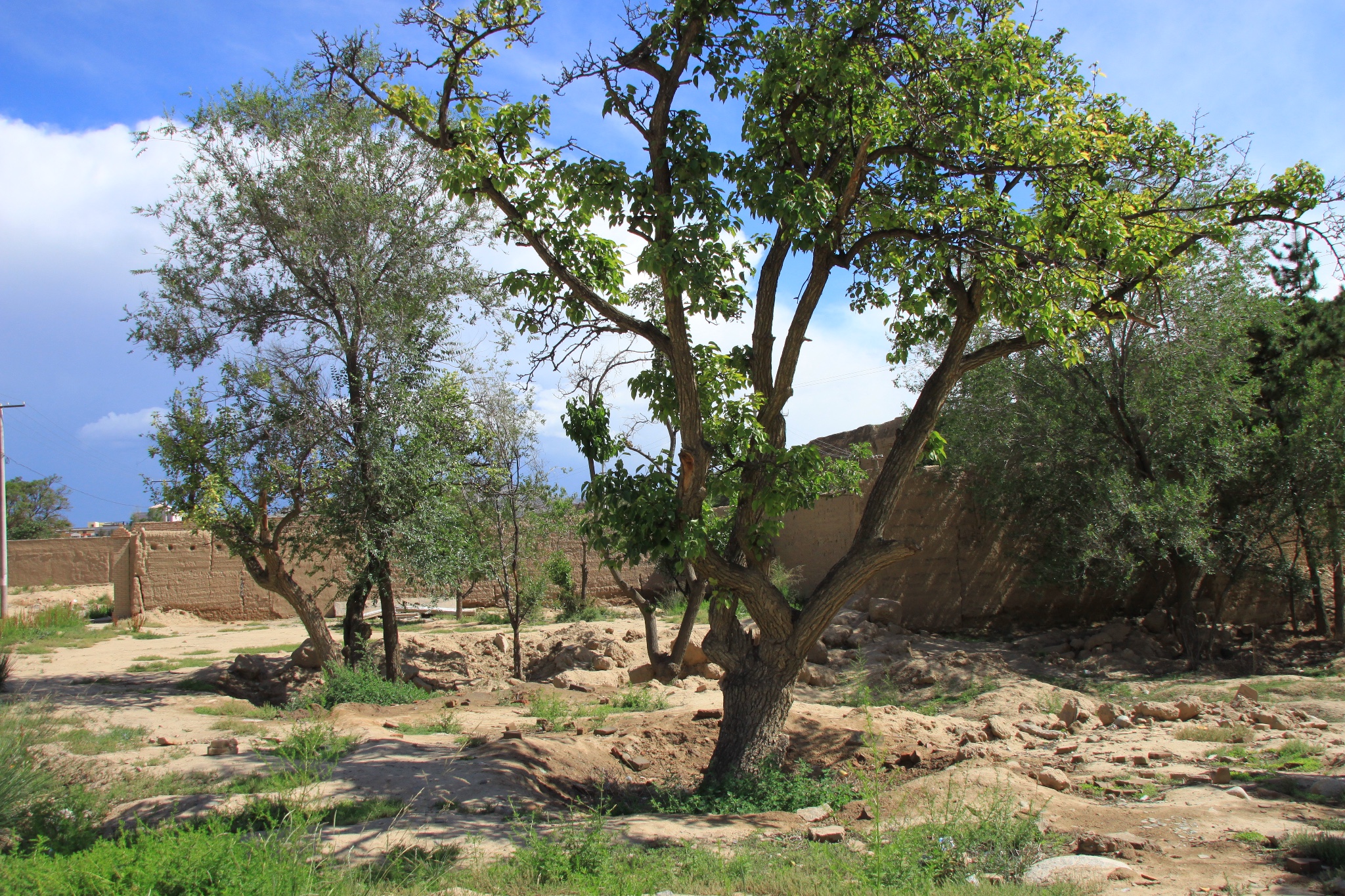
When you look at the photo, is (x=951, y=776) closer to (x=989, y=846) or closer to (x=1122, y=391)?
(x=989, y=846)

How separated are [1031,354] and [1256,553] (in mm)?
4754

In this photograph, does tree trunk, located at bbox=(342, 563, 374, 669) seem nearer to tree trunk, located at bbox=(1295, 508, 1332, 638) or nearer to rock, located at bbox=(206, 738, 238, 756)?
rock, located at bbox=(206, 738, 238, 756)

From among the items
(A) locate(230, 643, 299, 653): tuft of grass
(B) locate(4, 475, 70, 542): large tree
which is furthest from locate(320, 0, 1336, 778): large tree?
(B) locate(4, 475, 70, 542): large tree

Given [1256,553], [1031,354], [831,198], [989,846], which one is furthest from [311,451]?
[1256,553]

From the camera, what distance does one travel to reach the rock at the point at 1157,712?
9273 millimetres

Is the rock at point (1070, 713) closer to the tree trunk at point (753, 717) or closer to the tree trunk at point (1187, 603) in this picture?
the tree trunk at point (753, 717)

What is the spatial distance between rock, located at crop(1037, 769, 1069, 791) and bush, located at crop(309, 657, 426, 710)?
7894mm

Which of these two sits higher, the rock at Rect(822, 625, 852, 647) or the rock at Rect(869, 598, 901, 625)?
the rock at Rect(869, 598, 901, 625)

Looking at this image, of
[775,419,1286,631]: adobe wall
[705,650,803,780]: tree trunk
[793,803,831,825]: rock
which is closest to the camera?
[793,803,831,825]: rock

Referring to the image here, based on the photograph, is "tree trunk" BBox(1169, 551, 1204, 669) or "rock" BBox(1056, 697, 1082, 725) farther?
"tree trunk" BBox(1169, 551, 1204, 669)

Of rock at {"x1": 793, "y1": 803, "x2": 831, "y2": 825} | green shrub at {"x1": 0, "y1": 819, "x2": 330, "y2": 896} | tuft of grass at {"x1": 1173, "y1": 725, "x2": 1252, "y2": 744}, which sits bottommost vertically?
tuft of grass at {"x1": 1173, "y1": 725, "x2": 1252, "y2": 744}

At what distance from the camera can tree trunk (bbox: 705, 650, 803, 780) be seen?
7.11m

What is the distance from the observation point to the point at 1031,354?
14.0 m

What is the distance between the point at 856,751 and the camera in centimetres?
803
